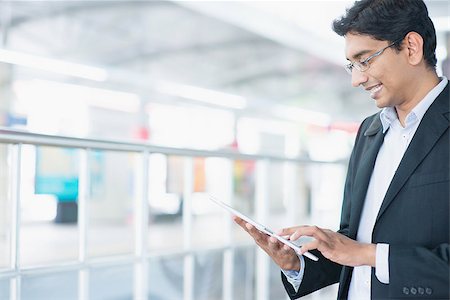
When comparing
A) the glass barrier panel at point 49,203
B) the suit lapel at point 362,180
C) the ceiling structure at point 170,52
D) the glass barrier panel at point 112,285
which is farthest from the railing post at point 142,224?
the glass barrier panel at point 49,203

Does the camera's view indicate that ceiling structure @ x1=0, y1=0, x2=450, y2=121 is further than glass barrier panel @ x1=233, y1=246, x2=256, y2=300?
Yes

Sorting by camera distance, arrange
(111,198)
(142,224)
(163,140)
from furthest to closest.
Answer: (111,198) < (163,140) < (142,224)

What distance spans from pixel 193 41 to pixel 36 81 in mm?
6536

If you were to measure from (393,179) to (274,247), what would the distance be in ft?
1.14

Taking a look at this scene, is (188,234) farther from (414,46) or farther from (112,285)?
(112,285)

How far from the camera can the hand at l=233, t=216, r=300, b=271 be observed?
4.94ft

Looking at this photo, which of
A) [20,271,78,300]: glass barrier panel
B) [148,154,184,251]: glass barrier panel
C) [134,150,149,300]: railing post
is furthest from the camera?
[148,154,184,251]: glass barrier panel

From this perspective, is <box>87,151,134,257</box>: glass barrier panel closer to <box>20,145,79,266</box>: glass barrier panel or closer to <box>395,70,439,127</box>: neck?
<box>20,145,79,266</box>: glass barrier panel

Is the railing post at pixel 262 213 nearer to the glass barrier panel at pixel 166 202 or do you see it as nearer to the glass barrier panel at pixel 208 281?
the glass barrier panel at pixel 208 281

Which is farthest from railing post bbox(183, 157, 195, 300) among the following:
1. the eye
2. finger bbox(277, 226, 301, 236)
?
the eye

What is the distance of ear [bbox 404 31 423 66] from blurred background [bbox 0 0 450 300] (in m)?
1.19

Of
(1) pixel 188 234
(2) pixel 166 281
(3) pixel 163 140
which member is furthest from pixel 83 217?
(3) pixel 163 140

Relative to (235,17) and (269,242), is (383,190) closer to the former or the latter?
(269,242)

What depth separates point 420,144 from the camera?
1.38 meters
